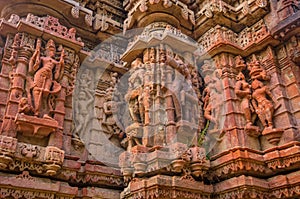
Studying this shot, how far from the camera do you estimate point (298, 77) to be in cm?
731

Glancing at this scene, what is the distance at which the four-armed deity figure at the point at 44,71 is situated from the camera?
682 cm

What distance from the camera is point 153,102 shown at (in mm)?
7434

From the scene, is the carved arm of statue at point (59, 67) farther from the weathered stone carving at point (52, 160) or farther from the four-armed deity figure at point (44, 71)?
the weathered stone carving at point (52, 160)

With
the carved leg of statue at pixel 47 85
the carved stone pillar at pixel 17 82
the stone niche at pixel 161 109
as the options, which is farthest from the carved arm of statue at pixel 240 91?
the carved stone pillar at pixel 17 82

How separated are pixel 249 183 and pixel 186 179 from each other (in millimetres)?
1293

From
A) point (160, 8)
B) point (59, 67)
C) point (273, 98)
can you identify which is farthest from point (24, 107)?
point (273, 98)

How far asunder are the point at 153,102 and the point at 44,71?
8.67ft

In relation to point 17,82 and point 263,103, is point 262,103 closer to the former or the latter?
point 263,103

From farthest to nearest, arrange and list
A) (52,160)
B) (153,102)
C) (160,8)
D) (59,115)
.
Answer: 1. (160,8)
2. (153,102)
3. (59,115)
4. (52,160)

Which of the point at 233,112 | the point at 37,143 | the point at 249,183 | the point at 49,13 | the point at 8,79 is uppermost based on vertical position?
the point at 49,13

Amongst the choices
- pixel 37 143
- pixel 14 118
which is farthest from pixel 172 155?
pixel 14 118

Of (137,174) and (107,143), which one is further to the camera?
(107,143)

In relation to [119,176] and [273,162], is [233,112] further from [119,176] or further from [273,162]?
[119,176]

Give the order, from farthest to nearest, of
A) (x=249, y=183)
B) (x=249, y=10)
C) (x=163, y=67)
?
(x=249, y=10) < (x=163, y=67) < (x=249, y=183)
